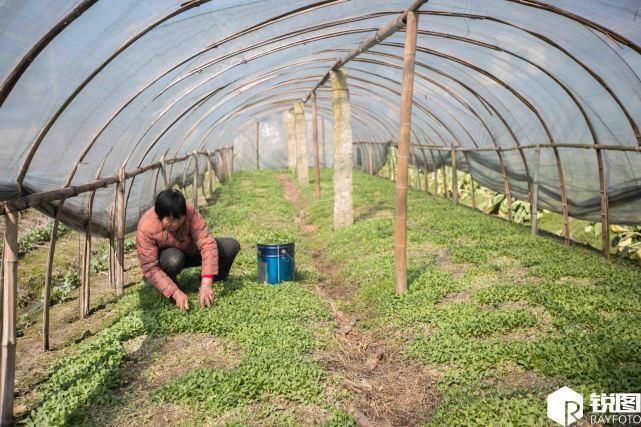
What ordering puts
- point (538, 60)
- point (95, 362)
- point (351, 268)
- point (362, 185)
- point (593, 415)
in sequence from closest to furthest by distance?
point (593, 415) → point (95, 362) → point (351, 268) → point (538, 60) → point (362, 185)

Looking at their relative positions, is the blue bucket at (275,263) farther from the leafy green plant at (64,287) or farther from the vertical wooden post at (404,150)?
the leafy green plant at (64,287)

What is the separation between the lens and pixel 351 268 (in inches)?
337

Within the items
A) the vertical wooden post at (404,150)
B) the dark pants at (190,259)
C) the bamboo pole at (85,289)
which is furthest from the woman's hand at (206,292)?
the vertical wooden post at (404,150)

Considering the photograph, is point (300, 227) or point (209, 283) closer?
point (209, 283)

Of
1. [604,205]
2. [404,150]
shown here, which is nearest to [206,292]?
[404,150]

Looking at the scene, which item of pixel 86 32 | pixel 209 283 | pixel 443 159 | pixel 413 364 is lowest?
pixel 413 364

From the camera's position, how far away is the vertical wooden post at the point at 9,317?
4.10 metres

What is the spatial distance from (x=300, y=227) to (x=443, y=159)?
23.0 ft

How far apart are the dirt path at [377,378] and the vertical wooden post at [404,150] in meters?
1.00

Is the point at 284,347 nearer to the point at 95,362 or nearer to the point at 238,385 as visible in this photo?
the point at 238,385

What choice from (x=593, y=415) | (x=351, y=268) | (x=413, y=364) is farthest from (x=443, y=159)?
(x=593, y=415)

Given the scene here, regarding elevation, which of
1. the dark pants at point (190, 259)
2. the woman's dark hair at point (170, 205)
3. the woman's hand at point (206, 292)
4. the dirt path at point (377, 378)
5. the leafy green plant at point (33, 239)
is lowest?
the dirt path at point (377, 378)

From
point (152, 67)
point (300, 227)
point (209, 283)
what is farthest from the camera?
point (300, 227)

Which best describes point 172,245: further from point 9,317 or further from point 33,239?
point 33,239
